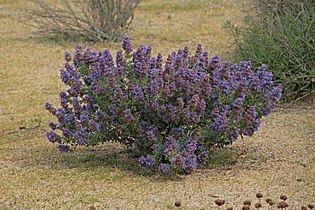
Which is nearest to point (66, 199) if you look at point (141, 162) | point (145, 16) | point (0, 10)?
point (141, 162)

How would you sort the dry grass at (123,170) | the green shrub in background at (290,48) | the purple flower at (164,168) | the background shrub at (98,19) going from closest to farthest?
the dry grass at (123,170) < the purple flower at (164,168) < the green shrub in background at (290,48) < the background shrub at (98,19)

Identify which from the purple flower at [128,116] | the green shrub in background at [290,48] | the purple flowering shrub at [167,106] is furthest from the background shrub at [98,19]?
the purple flower at [128,116]

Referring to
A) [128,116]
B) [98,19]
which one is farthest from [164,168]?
[98,19]

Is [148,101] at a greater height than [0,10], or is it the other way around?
[148,101]

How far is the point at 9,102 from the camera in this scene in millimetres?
7035

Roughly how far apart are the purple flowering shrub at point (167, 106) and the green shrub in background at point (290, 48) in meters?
1.70

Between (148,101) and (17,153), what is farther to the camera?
(17,153)

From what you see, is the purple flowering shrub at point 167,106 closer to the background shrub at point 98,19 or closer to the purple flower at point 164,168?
the purple flower at point 164,168

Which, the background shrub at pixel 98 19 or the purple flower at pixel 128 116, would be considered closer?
the purple flower at pixel 128 116

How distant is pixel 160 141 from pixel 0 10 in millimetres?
8498

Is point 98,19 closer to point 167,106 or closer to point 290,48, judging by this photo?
point 290,48

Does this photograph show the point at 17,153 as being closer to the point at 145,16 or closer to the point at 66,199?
the point at 66,199

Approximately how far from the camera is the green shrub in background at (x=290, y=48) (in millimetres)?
6496

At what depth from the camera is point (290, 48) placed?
648 cm
